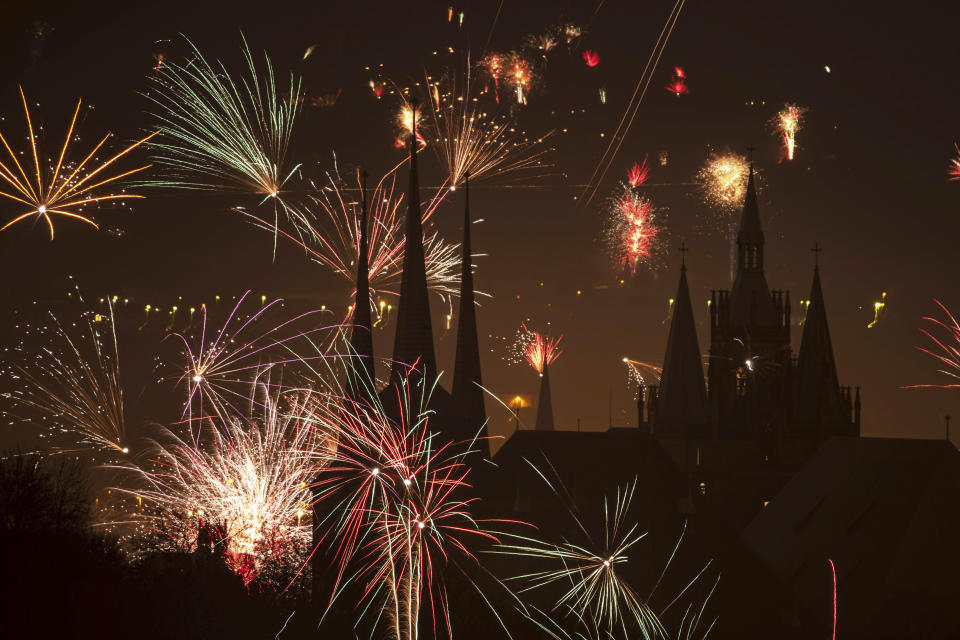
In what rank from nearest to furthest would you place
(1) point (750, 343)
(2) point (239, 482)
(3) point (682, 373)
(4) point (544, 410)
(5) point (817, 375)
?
(2) point (239, 482) → (3) point (682, 373) → (5) point (817, 375) → (1) point (750, 343) → (4) point (544, 410)

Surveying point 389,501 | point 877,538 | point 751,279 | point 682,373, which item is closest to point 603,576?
point 877,538

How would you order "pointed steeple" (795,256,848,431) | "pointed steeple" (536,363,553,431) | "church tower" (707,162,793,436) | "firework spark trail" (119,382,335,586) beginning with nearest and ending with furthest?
"firework spark trail" (119,382,335,586), "pointed steeple" (795,256,848,431), "church tower" (707,162,793,436), "pointed steeple" (536,363,553,431)

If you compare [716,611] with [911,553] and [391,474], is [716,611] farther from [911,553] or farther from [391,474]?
[391,474]

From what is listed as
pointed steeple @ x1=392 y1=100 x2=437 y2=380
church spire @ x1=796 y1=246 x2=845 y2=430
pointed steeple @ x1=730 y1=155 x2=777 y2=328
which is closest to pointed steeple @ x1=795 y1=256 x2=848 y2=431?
church spire @ x1=796 y1=246 x2=845 y2=430

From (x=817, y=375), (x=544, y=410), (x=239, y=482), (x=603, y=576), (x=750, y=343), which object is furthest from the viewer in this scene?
(x=544, y=410)

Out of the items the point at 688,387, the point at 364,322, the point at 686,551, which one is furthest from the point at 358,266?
the point at 688,387

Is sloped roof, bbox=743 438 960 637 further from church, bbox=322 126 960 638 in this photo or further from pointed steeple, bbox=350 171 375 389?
pointed steeple, bbox=350 171 375 389

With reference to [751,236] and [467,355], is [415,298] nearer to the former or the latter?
[467,355]
